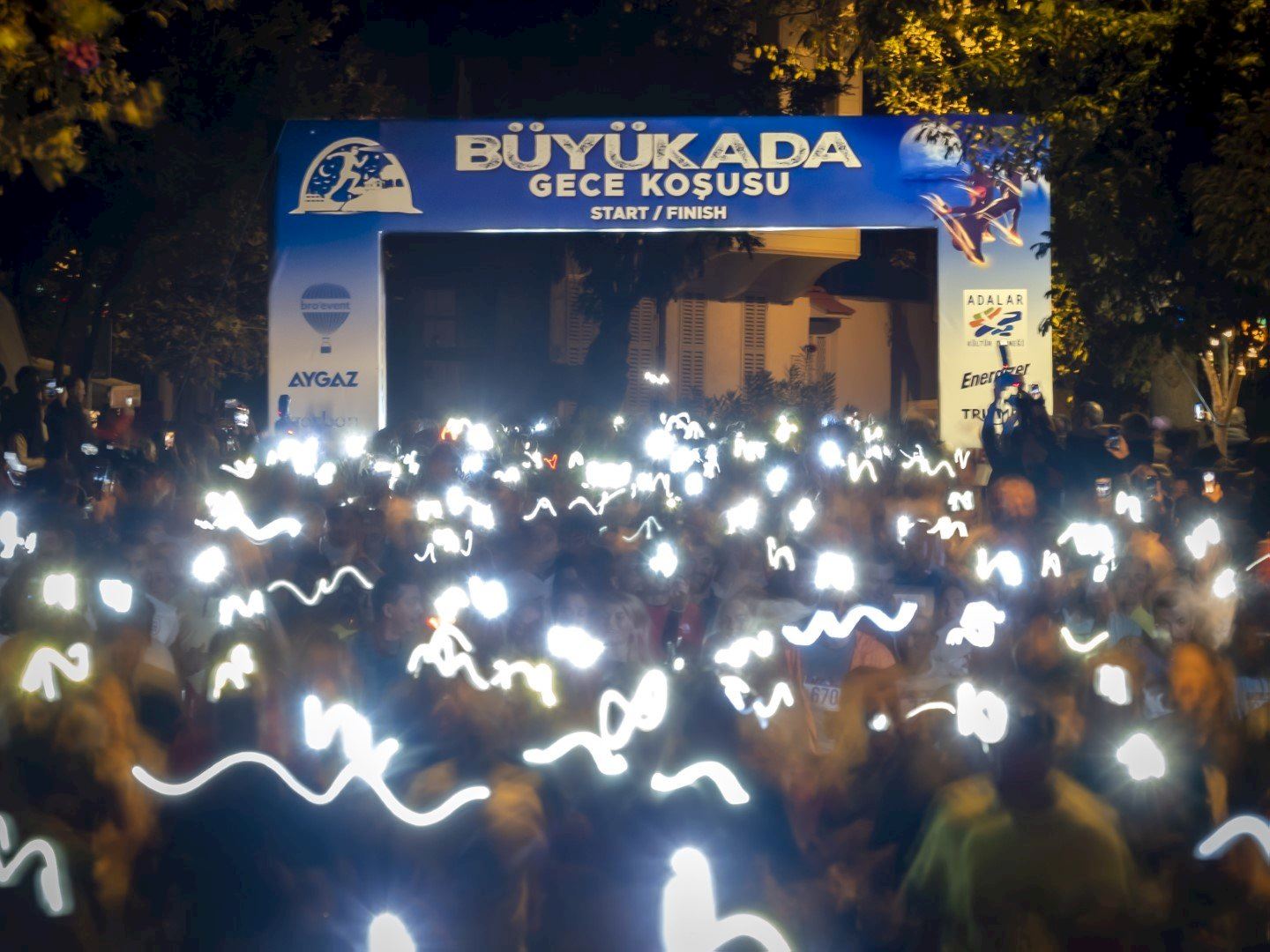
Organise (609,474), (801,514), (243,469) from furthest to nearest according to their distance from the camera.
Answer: (609,474) < (243,469) < (801,514)

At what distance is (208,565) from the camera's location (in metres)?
9.07

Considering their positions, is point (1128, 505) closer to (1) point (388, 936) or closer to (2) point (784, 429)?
(1) point (388, 936)

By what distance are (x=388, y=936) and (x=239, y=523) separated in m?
5.83

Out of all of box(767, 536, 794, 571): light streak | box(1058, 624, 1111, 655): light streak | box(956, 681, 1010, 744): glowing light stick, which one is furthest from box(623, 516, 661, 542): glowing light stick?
box(956, 681, 1010, 744): glowing light stick

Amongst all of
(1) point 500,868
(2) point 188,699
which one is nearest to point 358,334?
(2) point 188,699

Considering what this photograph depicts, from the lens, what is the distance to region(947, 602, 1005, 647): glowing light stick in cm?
821

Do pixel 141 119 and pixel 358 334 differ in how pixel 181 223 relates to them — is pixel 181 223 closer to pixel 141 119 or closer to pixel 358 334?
pixel 358 334

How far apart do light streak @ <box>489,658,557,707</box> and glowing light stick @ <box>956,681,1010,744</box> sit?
4.18 feet

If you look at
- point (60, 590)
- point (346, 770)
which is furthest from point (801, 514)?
point (346, 770)

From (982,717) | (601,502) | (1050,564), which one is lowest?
(982,717)

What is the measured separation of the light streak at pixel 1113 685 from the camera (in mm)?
6117

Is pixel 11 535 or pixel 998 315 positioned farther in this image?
pixel 998 315

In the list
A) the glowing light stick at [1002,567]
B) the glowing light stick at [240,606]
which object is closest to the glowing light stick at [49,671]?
the glowing light stick at [240,606]

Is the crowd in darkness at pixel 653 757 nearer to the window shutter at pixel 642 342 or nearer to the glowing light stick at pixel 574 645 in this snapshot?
the glowing light stick at pixel 574 645
